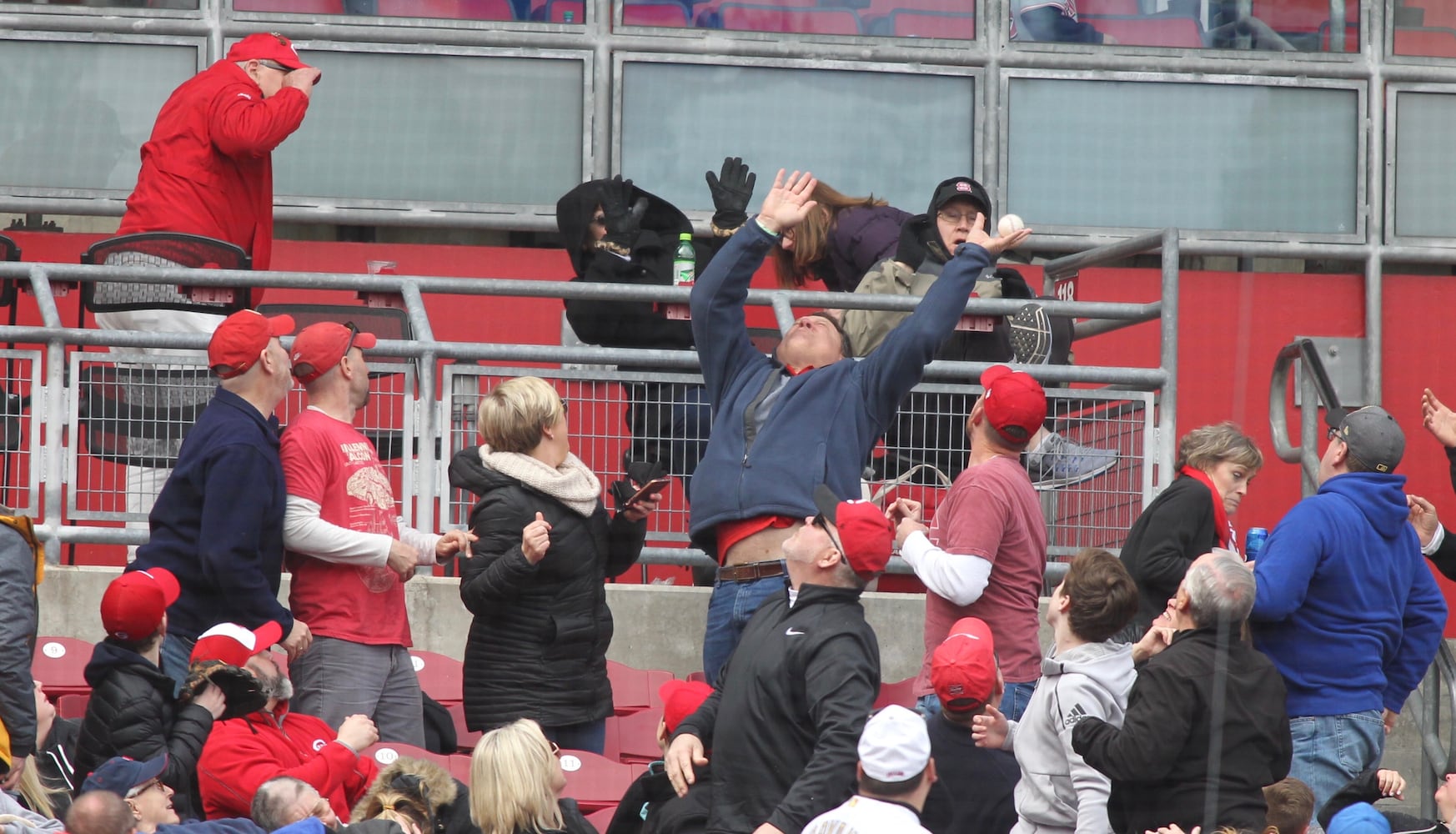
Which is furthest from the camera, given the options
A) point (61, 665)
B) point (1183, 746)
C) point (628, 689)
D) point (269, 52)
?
point (269, 52)

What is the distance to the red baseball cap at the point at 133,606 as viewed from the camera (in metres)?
5.99

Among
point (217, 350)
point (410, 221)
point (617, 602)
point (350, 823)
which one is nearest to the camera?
point (350, 823)

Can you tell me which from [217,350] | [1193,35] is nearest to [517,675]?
[217,350]

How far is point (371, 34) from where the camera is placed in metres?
11.6

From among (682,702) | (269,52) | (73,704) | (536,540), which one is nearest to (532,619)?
(536,540)

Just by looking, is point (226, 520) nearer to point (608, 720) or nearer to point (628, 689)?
point (608, 720)

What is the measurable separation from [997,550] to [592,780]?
156cm

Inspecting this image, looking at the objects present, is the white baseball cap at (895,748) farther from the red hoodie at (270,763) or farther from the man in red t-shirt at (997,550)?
the red hoodie at (270,763)

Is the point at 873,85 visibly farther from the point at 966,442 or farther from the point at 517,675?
the point at 517,675

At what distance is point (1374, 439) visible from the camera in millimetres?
7039

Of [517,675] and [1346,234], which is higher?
[1346,234]

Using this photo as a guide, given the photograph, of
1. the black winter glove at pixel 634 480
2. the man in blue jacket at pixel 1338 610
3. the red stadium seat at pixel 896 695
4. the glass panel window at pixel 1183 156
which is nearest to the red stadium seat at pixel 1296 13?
the glass panel window at pixel 1183 156

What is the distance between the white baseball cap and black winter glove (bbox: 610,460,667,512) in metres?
2.33

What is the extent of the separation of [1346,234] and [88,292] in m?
7.21
